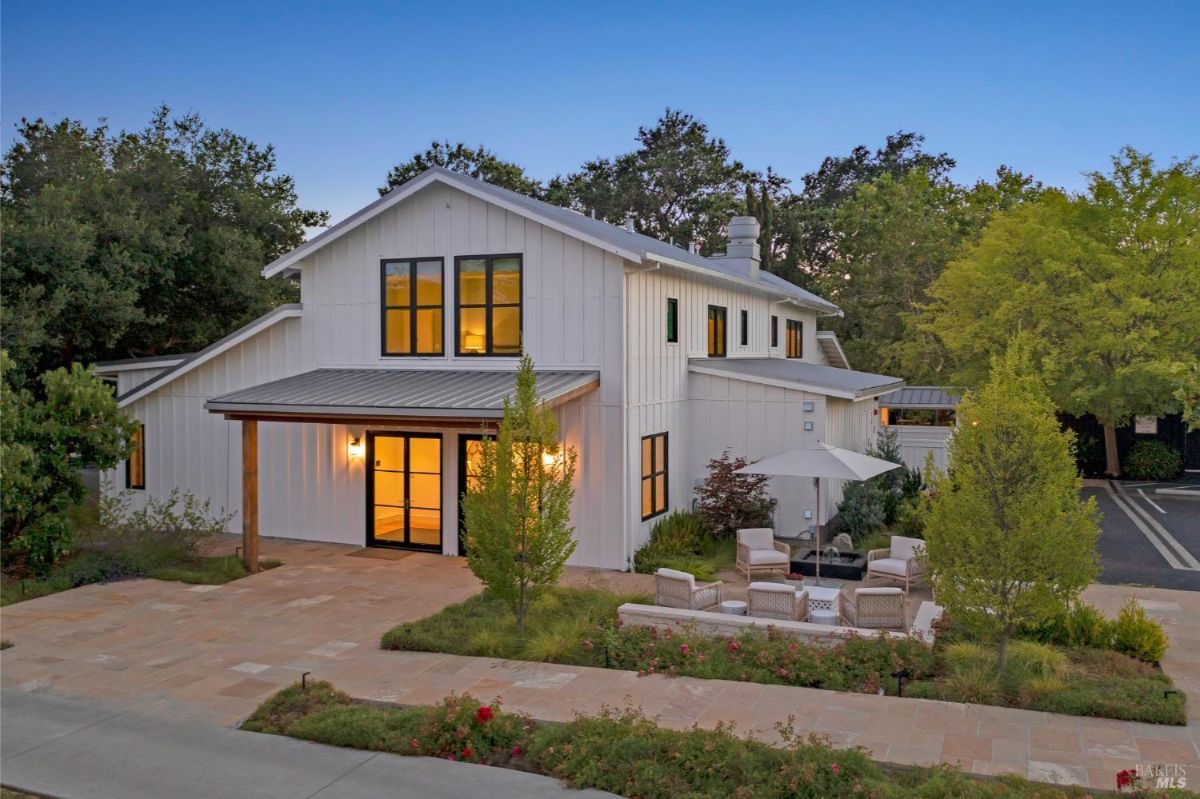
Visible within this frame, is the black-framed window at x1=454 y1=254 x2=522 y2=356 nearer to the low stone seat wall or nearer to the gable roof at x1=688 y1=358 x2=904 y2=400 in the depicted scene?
the gable roof at x1=688 y1=358 x2=904 y2=400

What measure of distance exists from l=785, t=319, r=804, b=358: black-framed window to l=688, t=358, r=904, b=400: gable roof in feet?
11.9

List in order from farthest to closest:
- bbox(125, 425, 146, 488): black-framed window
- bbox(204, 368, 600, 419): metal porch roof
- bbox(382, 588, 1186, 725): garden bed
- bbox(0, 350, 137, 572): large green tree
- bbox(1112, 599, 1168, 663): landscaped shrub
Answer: bbox(125, 425, 146, 488): black-framed window < bbox(0, 350, 137, 572): large green tree < bbox(204, 368, 600, 419): metal porch roof < bbox(1112, 599, 1168, 663): landscaped shrub < bbox(382, 588, 1186, 725): garden bed

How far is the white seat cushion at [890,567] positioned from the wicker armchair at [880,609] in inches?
102

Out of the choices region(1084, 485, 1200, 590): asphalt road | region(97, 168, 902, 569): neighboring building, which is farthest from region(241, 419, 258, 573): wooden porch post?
region(1084, 485, 1200, 590): asphalt road

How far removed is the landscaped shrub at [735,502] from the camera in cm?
1634

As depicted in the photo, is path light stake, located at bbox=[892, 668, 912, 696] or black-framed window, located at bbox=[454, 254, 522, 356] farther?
black-framed window, located at bbox=[454, 254, 522, 356]

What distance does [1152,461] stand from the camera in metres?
26.8

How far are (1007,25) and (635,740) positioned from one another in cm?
1712

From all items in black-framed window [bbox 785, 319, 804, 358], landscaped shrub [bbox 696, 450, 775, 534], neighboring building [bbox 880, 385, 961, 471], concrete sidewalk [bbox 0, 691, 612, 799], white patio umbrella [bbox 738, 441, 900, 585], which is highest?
black-framed window [bbox 785, 319, 804, 358]

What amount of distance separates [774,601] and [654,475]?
531cm

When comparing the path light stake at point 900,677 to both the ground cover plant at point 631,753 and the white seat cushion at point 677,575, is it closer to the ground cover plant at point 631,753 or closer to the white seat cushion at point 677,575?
the ground cover plant at point 631,753

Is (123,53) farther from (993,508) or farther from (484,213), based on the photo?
(993,508)

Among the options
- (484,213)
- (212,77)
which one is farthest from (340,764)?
(212,77)

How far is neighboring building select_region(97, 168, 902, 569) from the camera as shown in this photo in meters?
15.1
